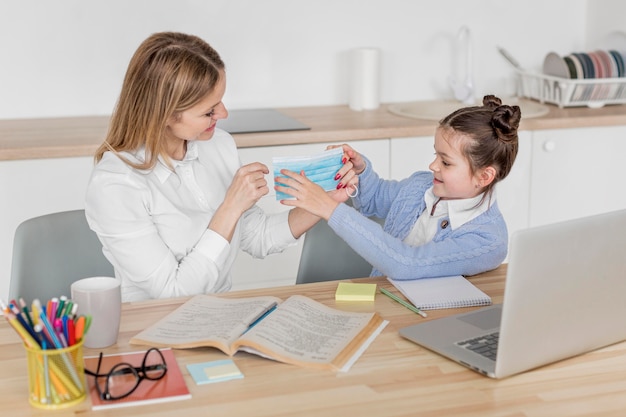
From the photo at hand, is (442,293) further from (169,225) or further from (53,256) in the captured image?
(53,256)

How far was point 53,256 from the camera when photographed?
2.05m

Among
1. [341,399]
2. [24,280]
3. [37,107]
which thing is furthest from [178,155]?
[37,107]

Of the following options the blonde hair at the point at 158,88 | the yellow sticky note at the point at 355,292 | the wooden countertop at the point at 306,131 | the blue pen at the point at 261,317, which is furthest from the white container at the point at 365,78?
the blue pen at the point at 261,317

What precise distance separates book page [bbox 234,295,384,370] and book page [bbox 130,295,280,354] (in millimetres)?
30

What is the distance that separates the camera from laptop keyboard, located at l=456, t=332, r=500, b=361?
1457 mm

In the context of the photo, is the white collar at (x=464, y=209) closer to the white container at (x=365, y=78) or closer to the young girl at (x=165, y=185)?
the young girl at (x=165, y=185)

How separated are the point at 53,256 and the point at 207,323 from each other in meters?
0.63

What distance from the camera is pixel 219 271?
1.93 m

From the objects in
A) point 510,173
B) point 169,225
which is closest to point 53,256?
point 169,225

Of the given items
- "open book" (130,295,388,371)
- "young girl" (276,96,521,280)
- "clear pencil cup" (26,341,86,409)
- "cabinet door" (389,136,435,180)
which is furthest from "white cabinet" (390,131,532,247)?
"clear pencil cup" (26,341,86,409)

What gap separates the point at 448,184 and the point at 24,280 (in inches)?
39.4

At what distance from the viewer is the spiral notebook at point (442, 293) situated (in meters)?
1.70

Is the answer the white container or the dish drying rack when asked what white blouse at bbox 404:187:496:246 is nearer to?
the white container

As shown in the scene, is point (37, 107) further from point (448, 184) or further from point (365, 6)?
point (448, 184)
